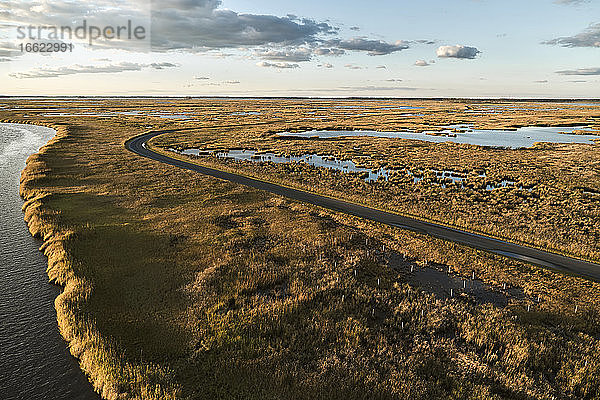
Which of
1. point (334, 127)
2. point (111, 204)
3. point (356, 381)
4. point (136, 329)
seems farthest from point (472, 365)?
point (334, 127)

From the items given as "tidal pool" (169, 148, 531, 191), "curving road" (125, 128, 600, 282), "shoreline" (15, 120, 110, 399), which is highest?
"tidal pool" (169, 148, 531, 191)

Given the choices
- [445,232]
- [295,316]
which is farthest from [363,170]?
[295,316]

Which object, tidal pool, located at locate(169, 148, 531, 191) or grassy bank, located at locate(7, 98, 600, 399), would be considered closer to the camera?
grassy bank, located at locate(7, 98, 600, 399)

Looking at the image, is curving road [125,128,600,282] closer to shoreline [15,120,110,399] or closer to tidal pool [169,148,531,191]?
tidal pool [169,148,531,191]

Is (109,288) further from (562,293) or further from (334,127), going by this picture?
(334,127)

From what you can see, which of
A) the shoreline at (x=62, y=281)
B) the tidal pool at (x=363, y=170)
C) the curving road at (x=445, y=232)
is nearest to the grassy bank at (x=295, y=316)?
the shoreline at (x=62, y=281)

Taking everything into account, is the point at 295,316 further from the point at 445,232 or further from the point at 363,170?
the point at 363,170

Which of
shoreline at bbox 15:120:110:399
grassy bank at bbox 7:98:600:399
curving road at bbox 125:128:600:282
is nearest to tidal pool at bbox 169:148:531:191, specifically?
curving road at bbox 125:128:600:282

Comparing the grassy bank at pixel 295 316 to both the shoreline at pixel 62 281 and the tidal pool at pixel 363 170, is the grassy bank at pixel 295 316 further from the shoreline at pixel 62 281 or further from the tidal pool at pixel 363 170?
the tidal pool at pixel 363 170
